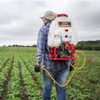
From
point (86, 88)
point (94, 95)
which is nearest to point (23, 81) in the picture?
point (86, 88)

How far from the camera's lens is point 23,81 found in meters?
17.9

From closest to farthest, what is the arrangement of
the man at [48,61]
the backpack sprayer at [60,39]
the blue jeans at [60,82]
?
the backpack sprayer at [60,39]
the man at [48,61]
the blue jeans at [60,82]

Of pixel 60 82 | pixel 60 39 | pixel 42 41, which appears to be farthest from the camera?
pixel 60 82

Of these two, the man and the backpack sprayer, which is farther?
the man

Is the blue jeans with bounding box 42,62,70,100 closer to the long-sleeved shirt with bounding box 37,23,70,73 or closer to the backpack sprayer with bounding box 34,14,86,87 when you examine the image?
the long-sleeved shirt with bounding box 37,23,70,73

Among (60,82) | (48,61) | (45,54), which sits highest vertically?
(45,54)

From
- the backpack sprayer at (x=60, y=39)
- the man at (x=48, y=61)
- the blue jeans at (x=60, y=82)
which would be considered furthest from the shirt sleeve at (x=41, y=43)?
the blue jeans at (x=60, y=82)

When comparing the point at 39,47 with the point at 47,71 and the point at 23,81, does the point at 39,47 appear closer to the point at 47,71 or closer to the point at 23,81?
the point at 47,71

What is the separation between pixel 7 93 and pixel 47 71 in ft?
16.2

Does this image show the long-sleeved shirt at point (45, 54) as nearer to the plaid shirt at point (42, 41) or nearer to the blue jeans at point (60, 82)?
the plaid shirt at point (42, 41)

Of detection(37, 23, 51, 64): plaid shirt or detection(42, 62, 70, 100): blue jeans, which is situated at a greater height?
detection(37, 23, 51, 64): plaid shirt

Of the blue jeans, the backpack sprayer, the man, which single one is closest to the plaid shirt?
the man

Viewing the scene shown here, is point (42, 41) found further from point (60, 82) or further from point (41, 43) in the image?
point (60, 82)

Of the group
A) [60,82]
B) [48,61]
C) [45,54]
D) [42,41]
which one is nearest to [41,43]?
[42,41]
